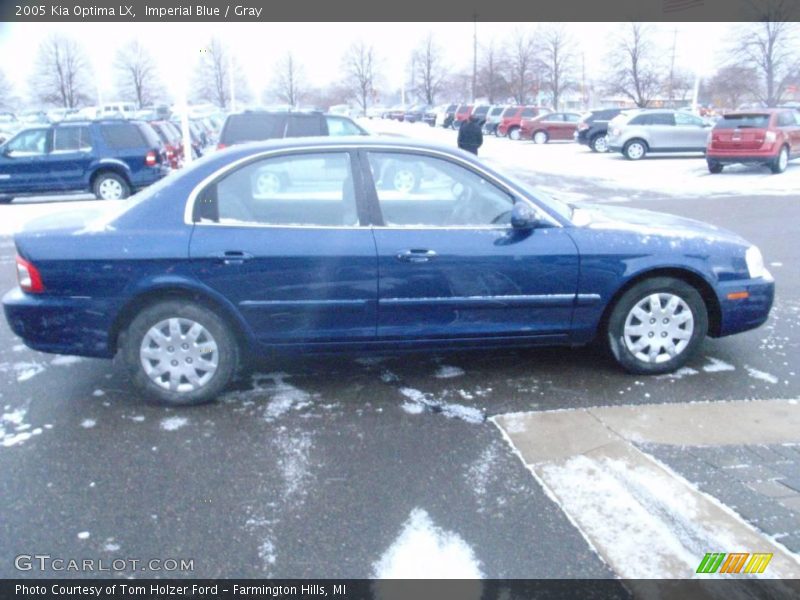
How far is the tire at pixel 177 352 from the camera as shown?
13.9 feet

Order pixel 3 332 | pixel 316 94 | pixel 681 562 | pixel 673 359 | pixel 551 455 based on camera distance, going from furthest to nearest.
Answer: pixel 316 94 → pixel 3 332 → pixel 673 359 → pixel 551 455 → pixel 681 562

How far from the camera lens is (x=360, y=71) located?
78.8 metres

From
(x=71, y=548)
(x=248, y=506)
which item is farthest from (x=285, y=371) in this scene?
(x=71, y=548)

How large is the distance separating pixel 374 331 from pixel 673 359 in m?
2.00

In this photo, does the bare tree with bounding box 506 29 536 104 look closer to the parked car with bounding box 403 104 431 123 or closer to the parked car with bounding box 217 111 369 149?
the parked car with bounding box 403 104 431 123

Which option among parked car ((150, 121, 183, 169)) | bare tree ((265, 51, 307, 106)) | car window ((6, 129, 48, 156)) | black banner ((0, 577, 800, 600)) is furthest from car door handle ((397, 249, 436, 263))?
bare tree ((265, 51, 307, 106))

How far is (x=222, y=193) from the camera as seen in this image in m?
4.30

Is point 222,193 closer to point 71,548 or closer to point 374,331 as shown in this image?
point 374,331

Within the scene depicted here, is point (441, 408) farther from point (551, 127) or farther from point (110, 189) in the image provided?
point (551, 127)

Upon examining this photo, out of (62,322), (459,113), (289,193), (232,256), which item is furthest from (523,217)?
(459,113)

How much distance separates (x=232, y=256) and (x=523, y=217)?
5.78 ft

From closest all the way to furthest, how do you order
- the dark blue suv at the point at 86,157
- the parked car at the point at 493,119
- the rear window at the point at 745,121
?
the dark blue suv at the point at 86,157, the rear window at the point at 745,121, the parked car at the point at 493,119

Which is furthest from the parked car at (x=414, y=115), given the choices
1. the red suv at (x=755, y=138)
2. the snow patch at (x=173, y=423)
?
the snow patch at (x=173, y=423)

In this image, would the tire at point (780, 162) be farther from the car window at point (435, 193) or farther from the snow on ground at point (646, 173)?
the car window at point (435, 193)
